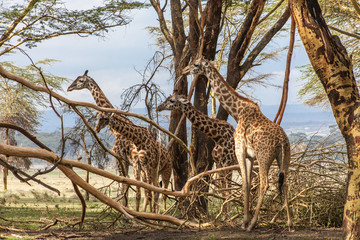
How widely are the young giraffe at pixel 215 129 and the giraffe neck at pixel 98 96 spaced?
76 centimetres

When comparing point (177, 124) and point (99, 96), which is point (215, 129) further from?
point (99, 96)

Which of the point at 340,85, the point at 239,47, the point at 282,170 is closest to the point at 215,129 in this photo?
the point at 282,170

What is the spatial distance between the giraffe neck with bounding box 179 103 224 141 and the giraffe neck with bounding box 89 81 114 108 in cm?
103

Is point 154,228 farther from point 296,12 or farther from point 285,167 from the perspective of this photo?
point 296,12

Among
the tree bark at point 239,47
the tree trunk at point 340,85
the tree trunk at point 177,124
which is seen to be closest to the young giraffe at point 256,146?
the tree trunk at point 340,85

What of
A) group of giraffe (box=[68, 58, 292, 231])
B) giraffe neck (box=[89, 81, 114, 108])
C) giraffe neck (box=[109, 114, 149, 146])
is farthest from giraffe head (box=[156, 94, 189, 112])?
giraffe neck (box=[89, 81, 114, 108])

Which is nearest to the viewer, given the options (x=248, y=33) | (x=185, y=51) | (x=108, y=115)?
(x=108, y=115)

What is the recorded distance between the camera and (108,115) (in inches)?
222

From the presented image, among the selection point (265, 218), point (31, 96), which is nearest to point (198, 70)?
point (265, 218)

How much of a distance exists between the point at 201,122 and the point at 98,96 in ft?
4.71

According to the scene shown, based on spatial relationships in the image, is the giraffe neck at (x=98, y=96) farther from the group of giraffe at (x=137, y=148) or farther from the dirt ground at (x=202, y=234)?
the dirt ground at (x=202, y=234)

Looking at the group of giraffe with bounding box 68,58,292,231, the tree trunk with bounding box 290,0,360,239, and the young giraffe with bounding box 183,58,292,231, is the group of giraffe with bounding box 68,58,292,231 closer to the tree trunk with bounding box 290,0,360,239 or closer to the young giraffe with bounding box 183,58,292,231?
the young giraffe with bounding box 183,58,292,231

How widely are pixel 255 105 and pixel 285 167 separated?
0.74m

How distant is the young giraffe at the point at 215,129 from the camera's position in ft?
18.3
